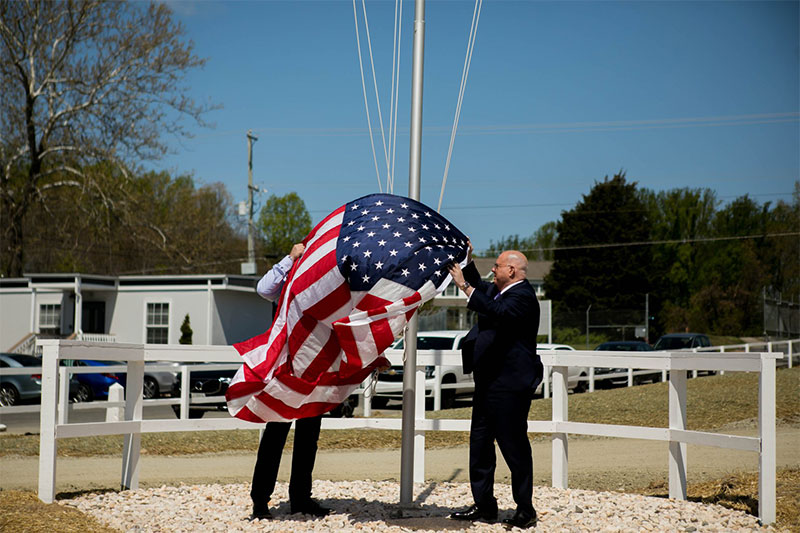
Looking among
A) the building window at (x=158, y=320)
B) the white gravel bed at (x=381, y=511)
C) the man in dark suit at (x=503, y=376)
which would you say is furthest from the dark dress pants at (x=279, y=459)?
the building window at (x=158, y=320)

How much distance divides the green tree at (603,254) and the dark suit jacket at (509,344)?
49.5 meters

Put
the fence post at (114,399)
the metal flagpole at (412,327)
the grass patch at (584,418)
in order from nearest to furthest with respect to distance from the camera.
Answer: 1. the metal flagpole at (412,327)
2. the grass patch at (584,418)
3. the fence post at (114,399)

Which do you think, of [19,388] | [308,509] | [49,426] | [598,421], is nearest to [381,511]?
[308,509]

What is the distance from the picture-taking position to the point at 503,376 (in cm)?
580

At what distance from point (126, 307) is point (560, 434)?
2889 centimetres

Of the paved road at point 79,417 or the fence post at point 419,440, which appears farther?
the paved road at point 79,417

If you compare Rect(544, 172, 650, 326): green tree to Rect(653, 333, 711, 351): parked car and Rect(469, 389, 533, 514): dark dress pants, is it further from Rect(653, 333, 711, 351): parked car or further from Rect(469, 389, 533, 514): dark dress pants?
Rect(469, 389, 533, 514): dark dress pants

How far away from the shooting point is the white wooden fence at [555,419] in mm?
6039

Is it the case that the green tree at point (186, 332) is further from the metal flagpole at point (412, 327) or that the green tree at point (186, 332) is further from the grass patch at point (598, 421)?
the metal flagpole at point (412, 327)

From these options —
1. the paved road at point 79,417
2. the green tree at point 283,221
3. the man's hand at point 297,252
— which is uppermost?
the green tree at point 283,221

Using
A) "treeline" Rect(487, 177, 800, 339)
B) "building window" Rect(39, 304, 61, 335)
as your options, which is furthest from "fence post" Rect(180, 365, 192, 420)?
"treeline" Rect(487, 177, 800, 339)

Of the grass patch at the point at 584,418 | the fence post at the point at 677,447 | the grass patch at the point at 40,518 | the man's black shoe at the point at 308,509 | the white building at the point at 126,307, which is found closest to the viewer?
the grass patch at the point at 40,518

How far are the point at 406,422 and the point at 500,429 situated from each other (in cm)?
93

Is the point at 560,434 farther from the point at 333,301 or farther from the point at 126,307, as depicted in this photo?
the point at 126,307
